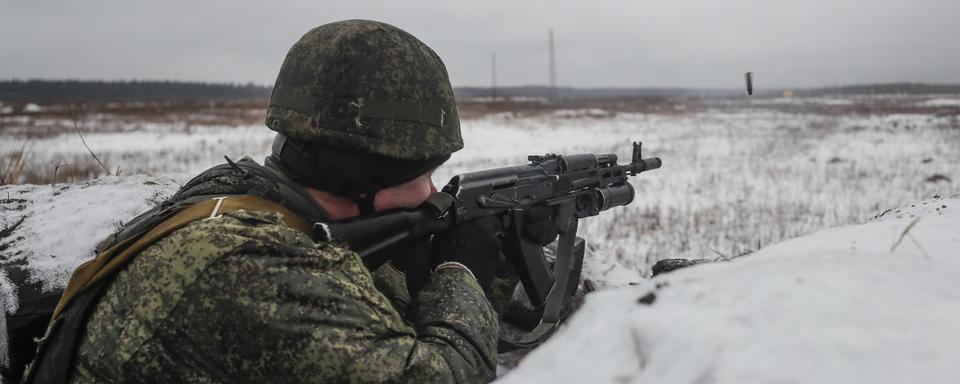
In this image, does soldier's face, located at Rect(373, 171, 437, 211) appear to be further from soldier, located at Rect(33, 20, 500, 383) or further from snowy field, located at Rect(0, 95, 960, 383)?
snowy field, located at Rect(0, 95, 960, 383)

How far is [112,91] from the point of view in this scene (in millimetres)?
75750

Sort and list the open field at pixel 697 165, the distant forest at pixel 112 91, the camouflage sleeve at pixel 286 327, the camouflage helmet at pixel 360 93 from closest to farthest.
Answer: the camouflage sleeve at pixel 286 327, the camouflage helmet at pixel 360 93, the open field at pixel 697 165, the distant forest at pixel 112 91

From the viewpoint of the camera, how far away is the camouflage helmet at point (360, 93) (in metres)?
2.03

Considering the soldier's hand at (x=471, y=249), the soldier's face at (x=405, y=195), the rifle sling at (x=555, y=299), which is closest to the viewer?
the soldier's face at (x=405, y=195)

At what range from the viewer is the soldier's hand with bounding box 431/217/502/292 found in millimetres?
2477

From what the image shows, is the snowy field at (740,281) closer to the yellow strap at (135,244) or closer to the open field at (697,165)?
the open field at (697,165)

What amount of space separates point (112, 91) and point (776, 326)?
89.8m

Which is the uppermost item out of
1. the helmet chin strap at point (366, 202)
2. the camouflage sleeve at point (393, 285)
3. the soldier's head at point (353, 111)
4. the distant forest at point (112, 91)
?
the distant forest at point (112, 91)

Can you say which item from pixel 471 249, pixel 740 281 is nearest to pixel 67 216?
pixel 471 249

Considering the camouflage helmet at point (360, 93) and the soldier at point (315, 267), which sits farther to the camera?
the camouflage helmet at point (360, 93)

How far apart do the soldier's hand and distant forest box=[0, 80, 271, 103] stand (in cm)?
6929

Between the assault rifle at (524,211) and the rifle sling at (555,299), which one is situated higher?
the assault rifle at (524,211)

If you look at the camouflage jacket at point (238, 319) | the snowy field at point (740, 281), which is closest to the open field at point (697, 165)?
the snowy field at point (740, 281)

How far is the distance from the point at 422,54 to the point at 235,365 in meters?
1.29
